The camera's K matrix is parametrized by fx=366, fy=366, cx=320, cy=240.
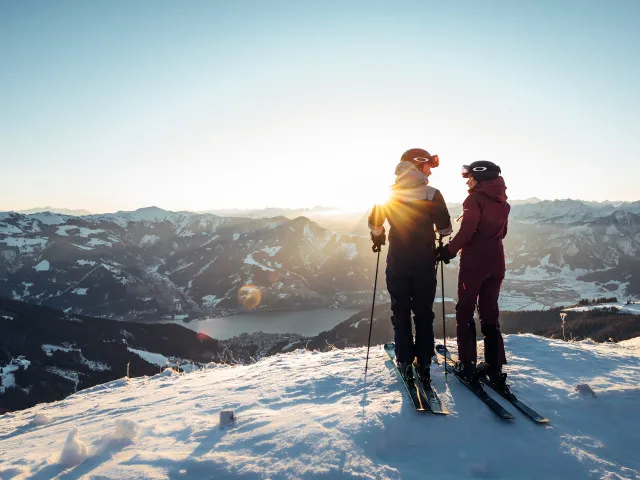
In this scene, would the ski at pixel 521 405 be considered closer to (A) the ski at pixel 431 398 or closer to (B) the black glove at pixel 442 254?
(A) the ski at pixel 431 398

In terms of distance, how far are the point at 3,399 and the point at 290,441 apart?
157 meters

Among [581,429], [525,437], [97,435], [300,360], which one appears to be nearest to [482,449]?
[525,437]

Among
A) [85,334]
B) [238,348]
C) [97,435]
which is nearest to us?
[97,435]

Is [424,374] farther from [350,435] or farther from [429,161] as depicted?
[429,161]

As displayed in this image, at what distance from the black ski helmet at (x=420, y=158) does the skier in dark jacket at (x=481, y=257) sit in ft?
1.78

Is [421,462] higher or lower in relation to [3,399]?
higher

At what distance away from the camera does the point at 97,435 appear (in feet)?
17.1

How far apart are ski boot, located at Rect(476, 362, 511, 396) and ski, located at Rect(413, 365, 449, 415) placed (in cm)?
97

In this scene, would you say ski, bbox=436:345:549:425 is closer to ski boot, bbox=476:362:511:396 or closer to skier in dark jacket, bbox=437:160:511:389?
ski boot, bbox=476:362:511:396

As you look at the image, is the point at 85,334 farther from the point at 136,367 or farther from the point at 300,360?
the point at 300,360

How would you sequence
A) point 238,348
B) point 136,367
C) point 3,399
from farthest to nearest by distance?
point 238,348 < point 136,367 < point 3,399

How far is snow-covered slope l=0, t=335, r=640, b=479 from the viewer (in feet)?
12.4

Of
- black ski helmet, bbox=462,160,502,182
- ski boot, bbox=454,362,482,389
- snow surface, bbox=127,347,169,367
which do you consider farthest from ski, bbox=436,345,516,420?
snow surface, bbox=127,347,169,367

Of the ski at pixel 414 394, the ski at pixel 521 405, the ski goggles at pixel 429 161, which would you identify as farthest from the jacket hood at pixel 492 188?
the ski at pixel 414 394
